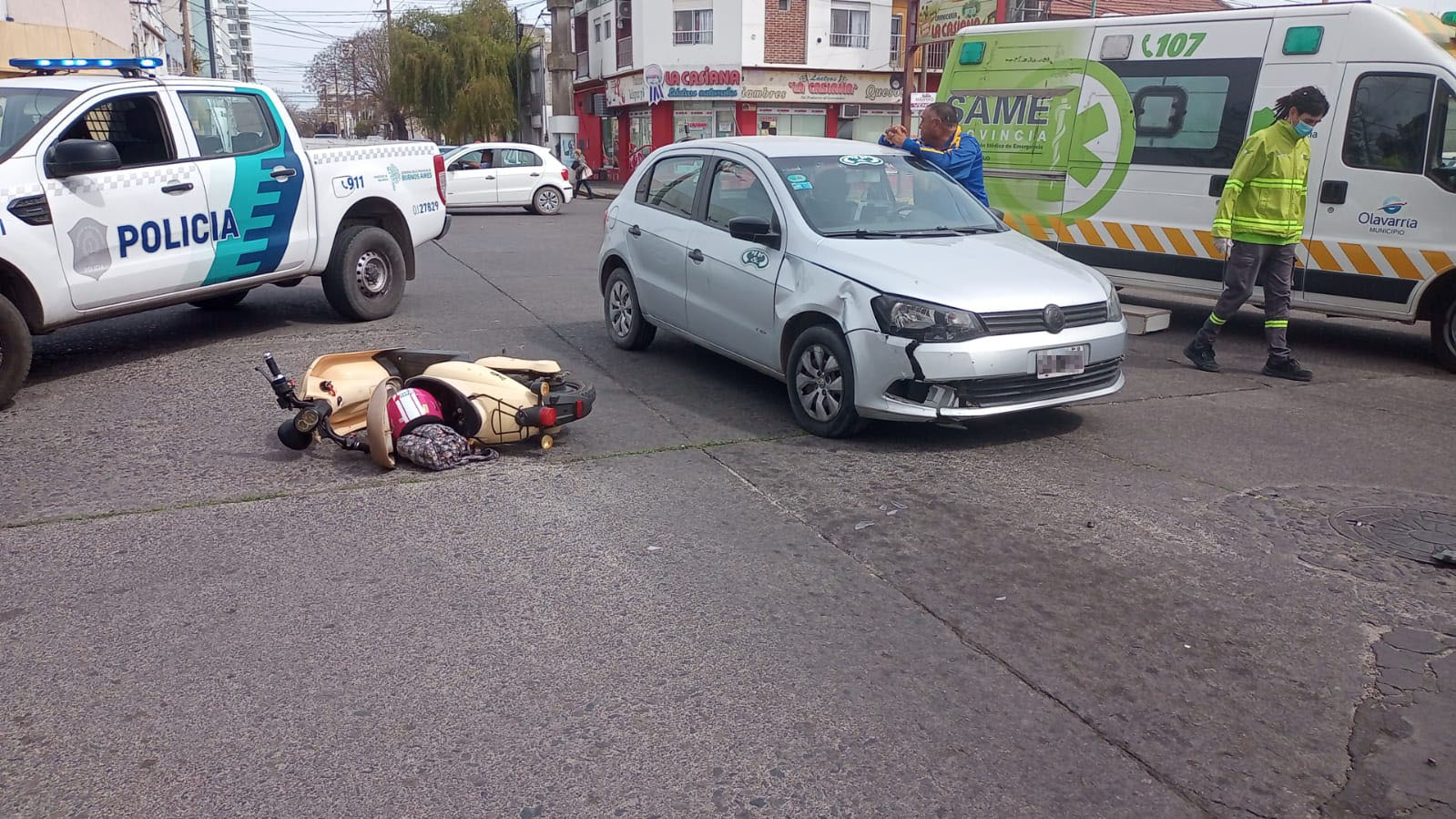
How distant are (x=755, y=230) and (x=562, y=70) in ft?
147

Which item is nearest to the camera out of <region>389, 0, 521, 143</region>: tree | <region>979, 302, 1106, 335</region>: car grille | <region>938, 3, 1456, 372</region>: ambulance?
<region>979, 302, 1106, 335</region>: car grille

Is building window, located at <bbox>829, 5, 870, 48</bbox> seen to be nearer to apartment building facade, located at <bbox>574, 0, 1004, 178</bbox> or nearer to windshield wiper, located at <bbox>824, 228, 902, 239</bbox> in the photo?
apartment building facade, located at <bbox>574, 0, 1004, 178</bbox>

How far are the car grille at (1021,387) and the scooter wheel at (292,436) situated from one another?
3326 mm

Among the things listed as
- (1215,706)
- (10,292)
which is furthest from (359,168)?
(1215,706)

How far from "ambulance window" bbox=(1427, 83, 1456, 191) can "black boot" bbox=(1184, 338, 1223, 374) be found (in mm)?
2019

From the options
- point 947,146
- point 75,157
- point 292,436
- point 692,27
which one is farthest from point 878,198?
point 692,27

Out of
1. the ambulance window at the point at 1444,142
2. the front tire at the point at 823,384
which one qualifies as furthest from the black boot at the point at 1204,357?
the front tire at the point at 823,384

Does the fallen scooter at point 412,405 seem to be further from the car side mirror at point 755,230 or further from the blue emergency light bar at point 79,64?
the blue emergency light bar at point 79,64

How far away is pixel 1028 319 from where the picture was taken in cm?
600

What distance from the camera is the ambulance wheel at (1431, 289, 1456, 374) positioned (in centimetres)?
834

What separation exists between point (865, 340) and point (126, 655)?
371 cm

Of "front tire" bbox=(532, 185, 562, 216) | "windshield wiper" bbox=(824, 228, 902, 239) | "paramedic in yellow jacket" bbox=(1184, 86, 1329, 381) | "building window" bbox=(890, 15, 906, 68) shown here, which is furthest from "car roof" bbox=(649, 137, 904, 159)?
"building window" bbox=(890, 15, 906, 68)

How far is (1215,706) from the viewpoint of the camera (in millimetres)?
3520

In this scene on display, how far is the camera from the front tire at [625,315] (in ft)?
27.4
